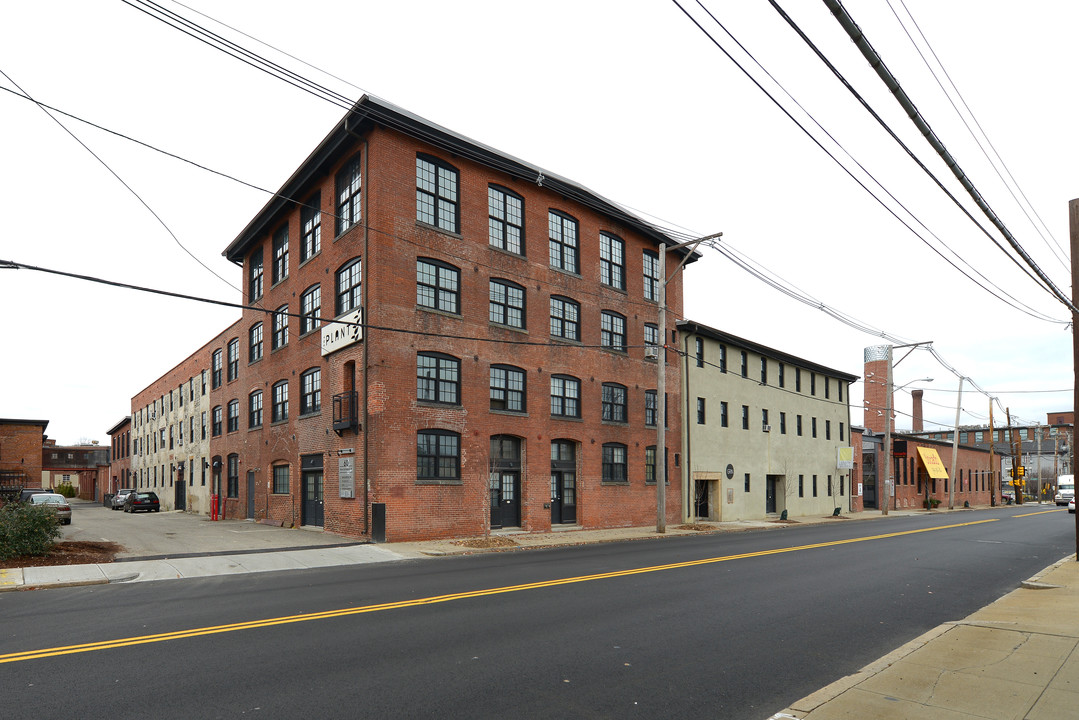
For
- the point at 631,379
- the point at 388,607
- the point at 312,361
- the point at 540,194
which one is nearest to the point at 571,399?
the point at 631,379

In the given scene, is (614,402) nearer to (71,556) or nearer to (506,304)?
(506,304)

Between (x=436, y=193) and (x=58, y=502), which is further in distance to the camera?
(x=58, y=502)

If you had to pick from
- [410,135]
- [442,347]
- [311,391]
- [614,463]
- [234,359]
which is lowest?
[614,463]

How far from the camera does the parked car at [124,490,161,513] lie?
149ft

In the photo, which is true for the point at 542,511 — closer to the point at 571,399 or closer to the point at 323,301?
the point at 571,399

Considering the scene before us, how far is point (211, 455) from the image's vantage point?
133ft

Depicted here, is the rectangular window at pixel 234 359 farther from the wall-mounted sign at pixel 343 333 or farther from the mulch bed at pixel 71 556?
the mulch bed at pixel 71 556

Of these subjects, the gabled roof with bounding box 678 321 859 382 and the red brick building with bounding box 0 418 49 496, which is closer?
the gabled roof with bounding box 678 321 859 382

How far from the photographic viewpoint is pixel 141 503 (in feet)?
149

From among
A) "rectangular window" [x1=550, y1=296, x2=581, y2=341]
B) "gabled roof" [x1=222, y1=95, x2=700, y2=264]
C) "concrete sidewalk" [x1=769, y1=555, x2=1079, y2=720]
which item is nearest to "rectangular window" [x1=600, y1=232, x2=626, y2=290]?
"gabled roof" [x1=222, y1=95, x2=700, y2=264]

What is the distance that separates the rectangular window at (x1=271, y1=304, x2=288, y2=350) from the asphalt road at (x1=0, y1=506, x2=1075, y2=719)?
17.5m

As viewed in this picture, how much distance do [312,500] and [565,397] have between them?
35.3ft

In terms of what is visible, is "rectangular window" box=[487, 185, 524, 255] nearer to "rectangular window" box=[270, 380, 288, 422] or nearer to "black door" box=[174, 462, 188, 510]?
"rectangular window" box=[270, 380, 288, 422]

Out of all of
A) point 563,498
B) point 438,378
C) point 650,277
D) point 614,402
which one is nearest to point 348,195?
point 438,378
